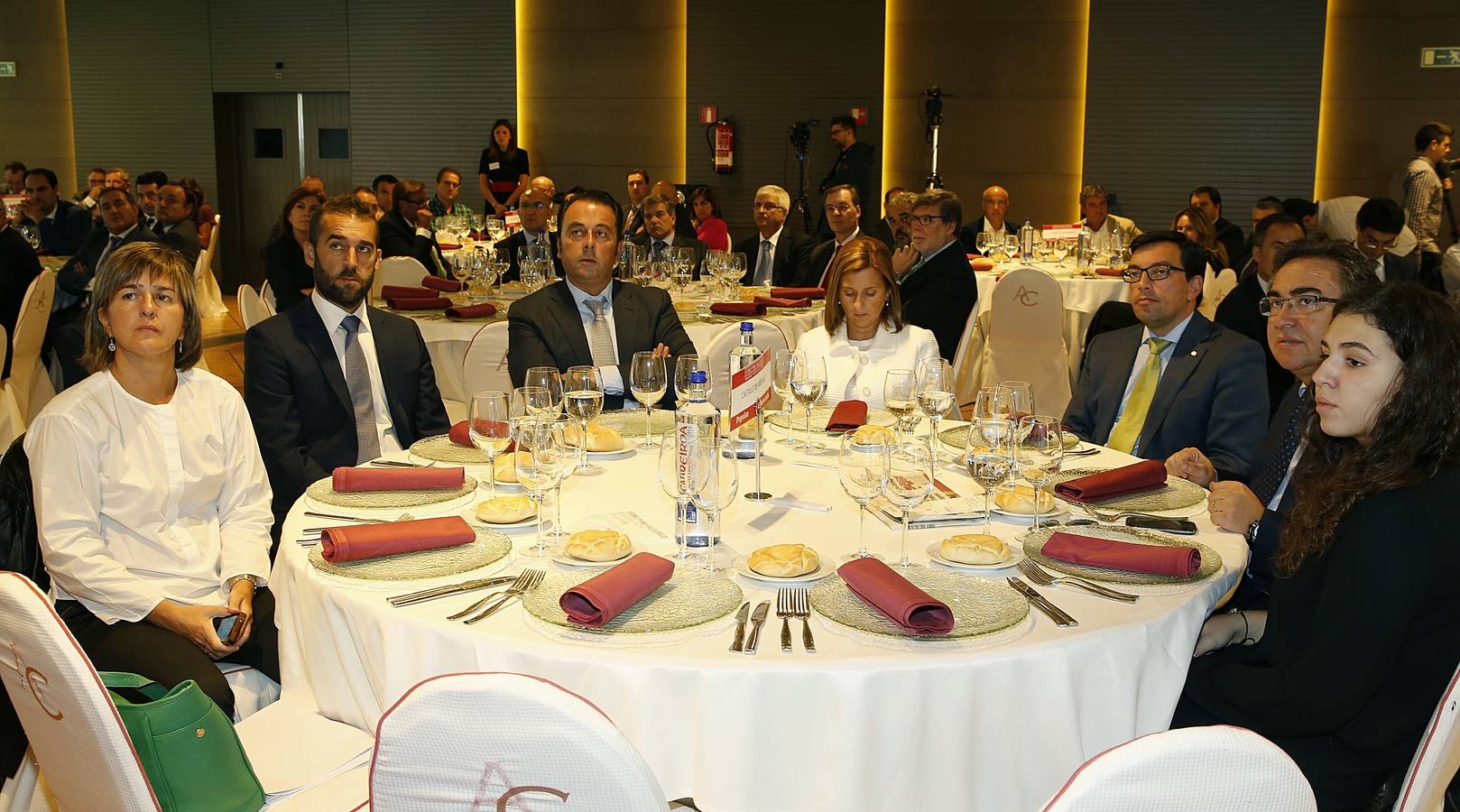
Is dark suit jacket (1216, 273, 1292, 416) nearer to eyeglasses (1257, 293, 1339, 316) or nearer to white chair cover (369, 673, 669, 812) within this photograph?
eyeglasses (1257, 293, 1339, 316)

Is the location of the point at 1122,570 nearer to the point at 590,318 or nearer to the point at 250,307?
the point at 590,318

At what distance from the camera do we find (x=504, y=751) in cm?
129

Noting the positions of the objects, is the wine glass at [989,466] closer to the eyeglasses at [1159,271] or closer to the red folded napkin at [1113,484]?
the red folded napkin at [1113,484]

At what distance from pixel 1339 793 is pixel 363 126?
13.6 metres

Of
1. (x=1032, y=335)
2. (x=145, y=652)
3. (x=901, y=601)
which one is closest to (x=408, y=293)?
(x=1032, y=335)

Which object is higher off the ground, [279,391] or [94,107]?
[94,107]

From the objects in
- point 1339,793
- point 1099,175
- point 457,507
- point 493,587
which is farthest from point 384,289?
point 1099,175

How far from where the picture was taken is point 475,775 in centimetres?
132

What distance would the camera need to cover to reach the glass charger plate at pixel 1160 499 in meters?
2.64

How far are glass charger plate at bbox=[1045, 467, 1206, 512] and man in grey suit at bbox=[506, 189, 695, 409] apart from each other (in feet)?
6.19

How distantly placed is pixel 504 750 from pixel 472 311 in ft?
14.9

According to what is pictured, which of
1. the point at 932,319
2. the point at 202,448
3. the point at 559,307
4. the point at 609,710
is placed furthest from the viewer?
the point at 932,319

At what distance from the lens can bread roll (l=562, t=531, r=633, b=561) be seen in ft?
7.26

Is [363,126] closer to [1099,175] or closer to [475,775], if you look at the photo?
[1099,175]
